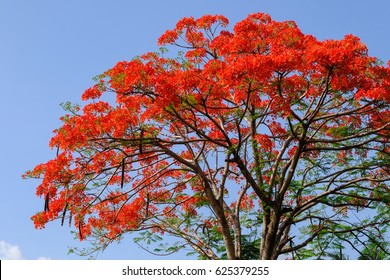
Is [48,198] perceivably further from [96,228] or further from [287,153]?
[287,153]

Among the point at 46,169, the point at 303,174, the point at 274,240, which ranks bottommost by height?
the point at 274,240

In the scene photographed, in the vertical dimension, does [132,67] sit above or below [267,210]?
above

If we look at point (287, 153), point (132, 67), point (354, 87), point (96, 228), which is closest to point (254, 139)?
point (287, 153)

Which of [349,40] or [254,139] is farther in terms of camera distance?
[254,139]

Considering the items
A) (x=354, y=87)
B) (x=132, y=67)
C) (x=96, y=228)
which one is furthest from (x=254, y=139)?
(x=96, y=228)

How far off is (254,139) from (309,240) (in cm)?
248

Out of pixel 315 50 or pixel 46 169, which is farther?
pixel 46 169

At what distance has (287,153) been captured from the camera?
12.6 m

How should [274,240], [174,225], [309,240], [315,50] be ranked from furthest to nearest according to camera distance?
[174,225], [309,240], [274,240], [315,50]

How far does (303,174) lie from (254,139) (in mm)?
1948

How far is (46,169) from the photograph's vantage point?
411 inches

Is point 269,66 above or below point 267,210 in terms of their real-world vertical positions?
above

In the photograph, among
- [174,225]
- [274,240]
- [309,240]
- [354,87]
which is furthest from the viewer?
[174,225]

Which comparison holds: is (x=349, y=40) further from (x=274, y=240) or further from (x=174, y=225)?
(x=174, y=225)
